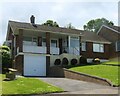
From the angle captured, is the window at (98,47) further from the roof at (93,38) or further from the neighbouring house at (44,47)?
the roof at (93,38)

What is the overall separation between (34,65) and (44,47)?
10.3ft

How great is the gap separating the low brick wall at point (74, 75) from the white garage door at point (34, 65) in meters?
1.22

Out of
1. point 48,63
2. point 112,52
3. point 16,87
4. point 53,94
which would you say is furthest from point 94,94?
point 112,52

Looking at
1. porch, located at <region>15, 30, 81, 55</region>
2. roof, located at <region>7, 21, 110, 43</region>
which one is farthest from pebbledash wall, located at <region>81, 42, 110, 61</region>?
porch, located at <region>15, 30, 81, 55</region>

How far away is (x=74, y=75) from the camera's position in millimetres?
28766

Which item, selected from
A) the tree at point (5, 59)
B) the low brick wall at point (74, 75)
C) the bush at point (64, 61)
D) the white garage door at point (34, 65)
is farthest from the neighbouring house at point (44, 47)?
the low brick wall at point (74, 75)

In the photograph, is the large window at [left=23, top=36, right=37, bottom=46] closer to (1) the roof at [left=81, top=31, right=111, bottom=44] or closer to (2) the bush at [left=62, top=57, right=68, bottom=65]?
(2) the bush at [left=62, top=57, right=68, bottom=65]

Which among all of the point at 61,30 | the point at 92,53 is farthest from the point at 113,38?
the point at 61,30

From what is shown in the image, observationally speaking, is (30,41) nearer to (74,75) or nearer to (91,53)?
(91,53)

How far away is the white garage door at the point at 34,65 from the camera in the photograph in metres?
35.3

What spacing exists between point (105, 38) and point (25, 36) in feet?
50.4

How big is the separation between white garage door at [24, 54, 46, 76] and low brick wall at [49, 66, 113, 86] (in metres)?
1.22

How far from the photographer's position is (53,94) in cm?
1906

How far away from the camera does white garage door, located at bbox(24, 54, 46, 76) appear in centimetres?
3534
